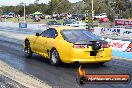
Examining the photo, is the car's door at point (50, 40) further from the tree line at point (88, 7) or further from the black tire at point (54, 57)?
the tree line at point (88, 7)

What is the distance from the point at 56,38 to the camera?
12.2 metres

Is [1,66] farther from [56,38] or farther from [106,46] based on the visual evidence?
[106,46]

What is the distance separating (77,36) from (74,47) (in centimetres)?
75

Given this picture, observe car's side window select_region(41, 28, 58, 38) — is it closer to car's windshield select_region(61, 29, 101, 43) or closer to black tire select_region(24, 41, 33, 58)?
car's windshield select_region(61, 29, 101, 43)

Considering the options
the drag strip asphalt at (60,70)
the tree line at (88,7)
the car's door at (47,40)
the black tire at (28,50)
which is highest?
the tree line at (88,7)

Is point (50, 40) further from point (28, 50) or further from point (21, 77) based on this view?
point (21, 77)

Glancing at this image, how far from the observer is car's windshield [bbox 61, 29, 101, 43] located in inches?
459

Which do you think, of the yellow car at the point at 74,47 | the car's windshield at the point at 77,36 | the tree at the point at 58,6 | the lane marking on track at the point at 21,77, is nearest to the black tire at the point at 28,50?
the yellow car at the point at 74,47

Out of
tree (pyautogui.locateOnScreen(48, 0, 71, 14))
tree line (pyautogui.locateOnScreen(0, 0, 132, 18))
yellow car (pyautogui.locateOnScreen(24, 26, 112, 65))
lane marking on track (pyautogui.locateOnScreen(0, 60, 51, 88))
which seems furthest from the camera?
tree (pyautogui.locateOnScreen(48, 0, 71, 14))

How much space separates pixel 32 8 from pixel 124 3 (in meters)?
46.2

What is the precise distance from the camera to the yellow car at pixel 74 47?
1130 cm

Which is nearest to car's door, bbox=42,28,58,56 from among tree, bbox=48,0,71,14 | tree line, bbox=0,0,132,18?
tree line, bbox=0,0,132,18

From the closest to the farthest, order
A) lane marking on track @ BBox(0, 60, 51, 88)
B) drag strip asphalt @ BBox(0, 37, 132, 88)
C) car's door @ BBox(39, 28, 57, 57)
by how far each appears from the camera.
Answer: lane marking on track @ BBox(0, 60, 51, 88) < drag strip asphalt @ BBox(0, 37, 132, 88) < car's door @ BBox(39, 28, 57, 57)

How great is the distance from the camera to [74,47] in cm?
1129
